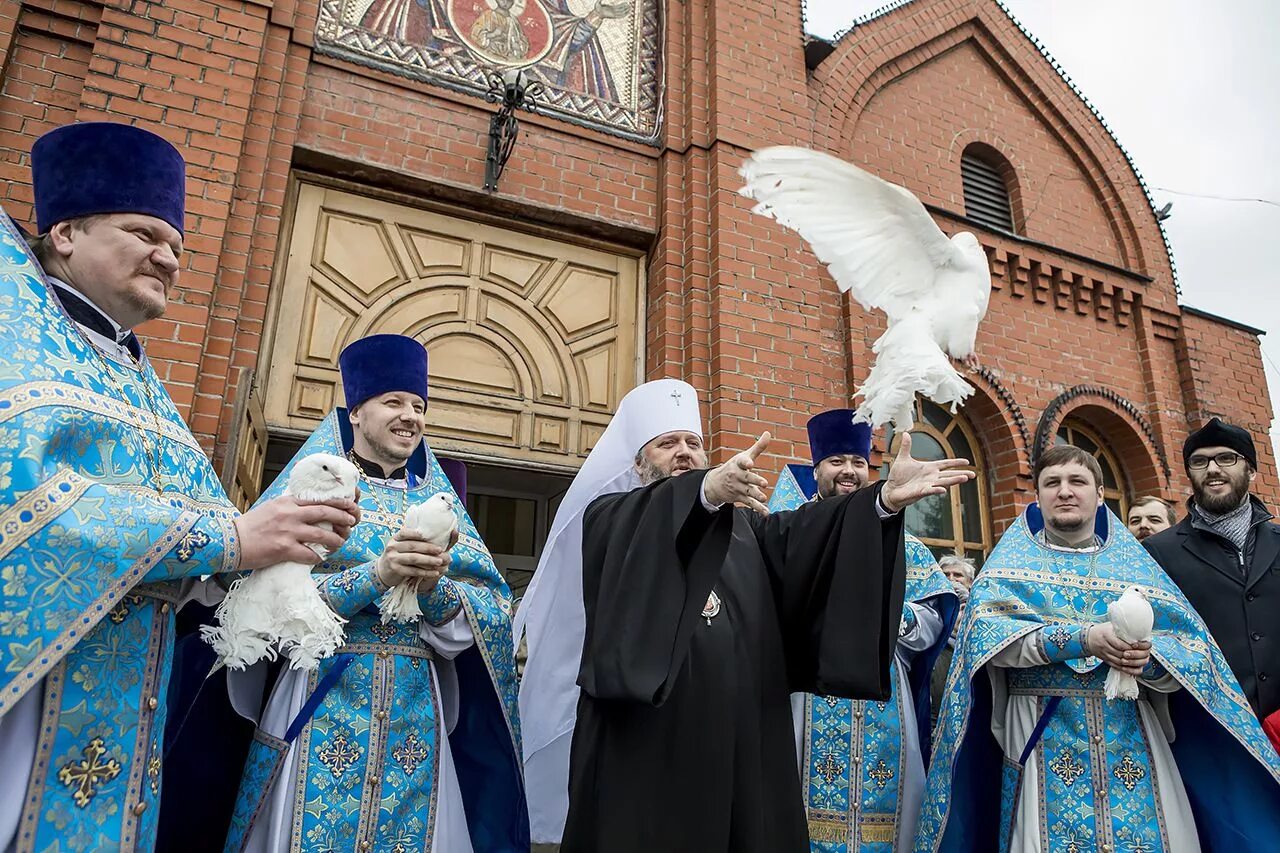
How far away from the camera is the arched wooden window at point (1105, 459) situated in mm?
7293

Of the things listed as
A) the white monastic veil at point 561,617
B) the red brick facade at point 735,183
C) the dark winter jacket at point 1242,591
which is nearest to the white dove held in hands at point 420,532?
the white monastic veil at point 561,617

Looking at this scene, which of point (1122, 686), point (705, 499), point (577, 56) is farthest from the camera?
point (577, 56)

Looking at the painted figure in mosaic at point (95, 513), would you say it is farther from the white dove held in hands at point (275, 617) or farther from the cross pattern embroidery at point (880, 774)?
the cross pattern embroidery at point (880, 774)

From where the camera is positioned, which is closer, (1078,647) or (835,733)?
(1078,647)

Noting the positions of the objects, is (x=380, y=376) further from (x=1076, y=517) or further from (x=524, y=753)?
(x=1076, y=517)

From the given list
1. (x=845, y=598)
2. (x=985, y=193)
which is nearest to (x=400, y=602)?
(x=845, y=598)

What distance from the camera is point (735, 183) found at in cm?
580

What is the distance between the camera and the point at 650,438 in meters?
2.85

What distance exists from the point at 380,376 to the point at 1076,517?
8.64 feet

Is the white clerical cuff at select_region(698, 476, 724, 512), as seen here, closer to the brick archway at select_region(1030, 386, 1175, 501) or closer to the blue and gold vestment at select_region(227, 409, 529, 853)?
the blue and gold vestment at select_region(227, 409, 529, 853)

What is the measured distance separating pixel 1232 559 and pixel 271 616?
3600mm

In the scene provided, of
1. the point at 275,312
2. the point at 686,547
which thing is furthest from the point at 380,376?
the point at 275,312

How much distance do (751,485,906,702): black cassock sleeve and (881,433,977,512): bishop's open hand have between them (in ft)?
0.35

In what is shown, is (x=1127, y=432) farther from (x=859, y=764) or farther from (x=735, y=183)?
(x=859, y=764)
